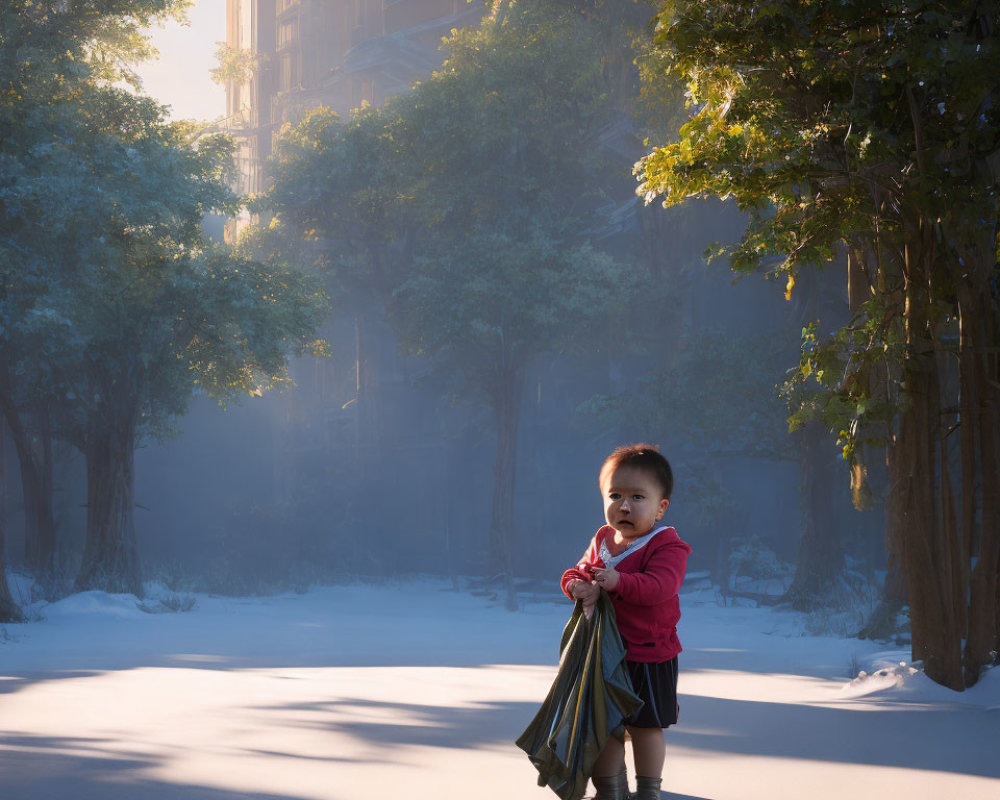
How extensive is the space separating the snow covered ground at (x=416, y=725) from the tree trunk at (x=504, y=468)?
36.2ft

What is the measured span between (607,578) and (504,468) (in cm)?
2025

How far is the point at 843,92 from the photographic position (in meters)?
6.33

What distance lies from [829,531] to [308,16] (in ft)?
103

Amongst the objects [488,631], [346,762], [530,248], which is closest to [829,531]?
[488,631]

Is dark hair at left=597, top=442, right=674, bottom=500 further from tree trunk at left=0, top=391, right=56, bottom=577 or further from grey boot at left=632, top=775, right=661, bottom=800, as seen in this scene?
tree trunk at left=0, top=391, right=56, bottom=577

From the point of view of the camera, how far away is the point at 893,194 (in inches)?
263

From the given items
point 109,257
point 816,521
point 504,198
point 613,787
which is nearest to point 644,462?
point 613,787

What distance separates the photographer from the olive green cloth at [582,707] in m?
3.57

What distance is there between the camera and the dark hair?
12.1 feet

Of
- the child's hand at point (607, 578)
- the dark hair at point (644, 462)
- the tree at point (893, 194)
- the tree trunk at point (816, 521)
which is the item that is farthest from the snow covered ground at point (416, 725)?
the tree trunk at point (816, 521)

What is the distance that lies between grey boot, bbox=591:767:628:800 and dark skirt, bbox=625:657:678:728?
0.19 metres

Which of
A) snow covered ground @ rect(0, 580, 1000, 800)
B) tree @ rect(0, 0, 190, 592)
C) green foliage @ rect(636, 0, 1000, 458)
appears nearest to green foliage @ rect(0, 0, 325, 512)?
tree @ rect(0, 0, 190, 592)

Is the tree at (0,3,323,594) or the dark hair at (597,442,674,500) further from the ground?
the tree at (0,3,323,594)

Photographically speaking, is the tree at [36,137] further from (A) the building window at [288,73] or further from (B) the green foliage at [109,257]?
(A) the building window at [288,73]
